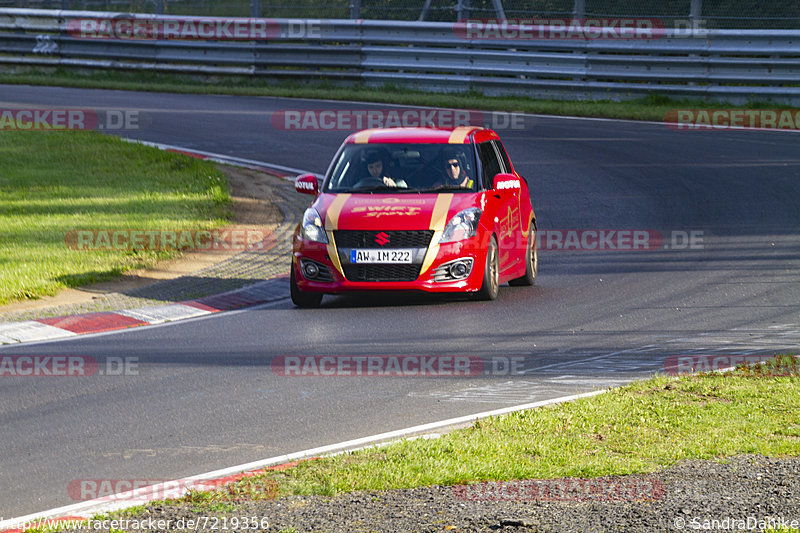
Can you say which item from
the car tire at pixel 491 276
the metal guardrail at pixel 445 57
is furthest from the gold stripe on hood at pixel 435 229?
the metal guardrail at pixel 445 57

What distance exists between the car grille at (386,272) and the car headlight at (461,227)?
410 mm

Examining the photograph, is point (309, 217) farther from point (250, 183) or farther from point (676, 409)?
point (250, 183)

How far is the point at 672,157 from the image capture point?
778 inches

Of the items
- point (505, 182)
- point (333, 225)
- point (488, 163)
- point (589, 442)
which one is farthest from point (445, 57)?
point (589, 442)

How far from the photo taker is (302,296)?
11.4 meters

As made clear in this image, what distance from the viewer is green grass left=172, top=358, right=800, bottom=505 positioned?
6.03m

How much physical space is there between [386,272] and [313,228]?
890 mm

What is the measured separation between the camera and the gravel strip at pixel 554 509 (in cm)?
531

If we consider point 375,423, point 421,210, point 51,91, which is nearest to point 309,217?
point 421,210

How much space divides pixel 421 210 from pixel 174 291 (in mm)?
2881

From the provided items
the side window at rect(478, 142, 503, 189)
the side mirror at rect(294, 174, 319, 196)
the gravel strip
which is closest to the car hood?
the side mirror at rect(294, 174, 319, 196)

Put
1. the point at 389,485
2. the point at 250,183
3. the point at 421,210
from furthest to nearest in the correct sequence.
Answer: the point at 250,183 < the point at 421,210 < the point at 389,485

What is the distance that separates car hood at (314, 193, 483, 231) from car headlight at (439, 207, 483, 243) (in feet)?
0.20

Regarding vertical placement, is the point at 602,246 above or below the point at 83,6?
below
